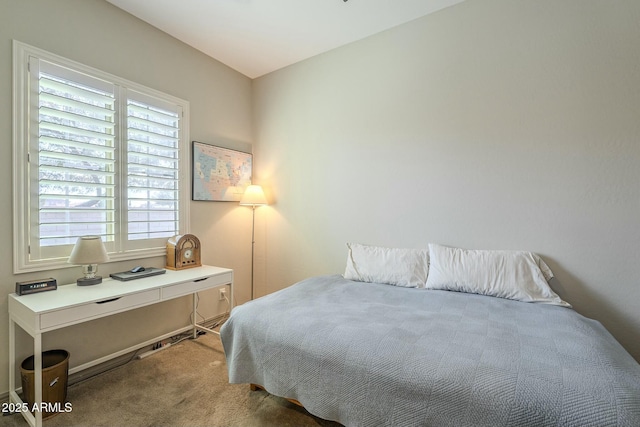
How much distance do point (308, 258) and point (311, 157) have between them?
1.07m

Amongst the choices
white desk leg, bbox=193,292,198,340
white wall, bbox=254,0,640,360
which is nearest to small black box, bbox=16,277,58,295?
white desk leg, bbox=193,292,198,340

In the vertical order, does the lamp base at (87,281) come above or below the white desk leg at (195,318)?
above

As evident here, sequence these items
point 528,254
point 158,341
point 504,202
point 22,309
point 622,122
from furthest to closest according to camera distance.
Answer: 1. point 158,341
2. point 504,202
3. point 528,254
4. point 622,122
5. point 22,309

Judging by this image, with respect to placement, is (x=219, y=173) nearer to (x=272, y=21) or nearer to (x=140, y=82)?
(x=140, y=82)

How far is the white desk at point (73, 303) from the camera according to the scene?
4.87ft

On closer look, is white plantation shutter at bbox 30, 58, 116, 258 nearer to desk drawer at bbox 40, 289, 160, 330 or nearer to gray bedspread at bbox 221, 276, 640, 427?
desk drawer at bbox 40, 289, 160, 330

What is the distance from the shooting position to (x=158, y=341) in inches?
97.2

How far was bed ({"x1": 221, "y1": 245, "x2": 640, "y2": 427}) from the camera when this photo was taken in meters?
0.99

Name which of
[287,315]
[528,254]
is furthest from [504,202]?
[287,315]

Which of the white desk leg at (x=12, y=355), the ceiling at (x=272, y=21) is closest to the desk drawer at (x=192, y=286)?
the white desk leg at (x=12, y=355)

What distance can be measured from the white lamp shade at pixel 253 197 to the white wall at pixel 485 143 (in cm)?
31

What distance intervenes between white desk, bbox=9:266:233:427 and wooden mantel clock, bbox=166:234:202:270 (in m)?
0.25

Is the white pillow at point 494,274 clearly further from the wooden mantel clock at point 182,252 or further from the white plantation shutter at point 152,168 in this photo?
the white plantation shutter at point 152,168

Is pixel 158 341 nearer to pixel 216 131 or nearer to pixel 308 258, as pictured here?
pixel 308 258
